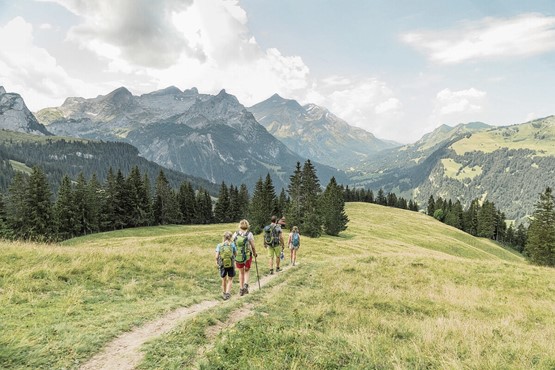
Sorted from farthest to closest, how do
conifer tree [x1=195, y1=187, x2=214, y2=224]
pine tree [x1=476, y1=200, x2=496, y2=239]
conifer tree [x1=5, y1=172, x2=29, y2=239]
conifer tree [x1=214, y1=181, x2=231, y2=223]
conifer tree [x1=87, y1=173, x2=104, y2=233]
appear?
pine tree [x1=476, y1=200, x2=496, y2=239], conifer tree [x1=214, y1=181, x2=231, y2=223], conifer tree [x1=195, y1=187, x2=214, y2=224], conifer tree [x1=87, y1=173, x2=104, y2=233], conifer tree [x1=5, y1=172, x2=29, y2=239]

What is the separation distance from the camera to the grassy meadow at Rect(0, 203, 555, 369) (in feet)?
24.1

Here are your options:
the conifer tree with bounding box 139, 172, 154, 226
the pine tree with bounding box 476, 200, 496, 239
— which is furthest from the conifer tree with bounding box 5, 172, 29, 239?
the pine tree with bounding box 476, 200, 496, 239

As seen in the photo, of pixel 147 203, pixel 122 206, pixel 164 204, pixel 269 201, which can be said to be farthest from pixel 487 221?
pixel 122 206

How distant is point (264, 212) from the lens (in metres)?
71.2

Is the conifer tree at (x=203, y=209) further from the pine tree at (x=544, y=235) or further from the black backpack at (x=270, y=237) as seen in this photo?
the black backpack at (x=270, y=237)

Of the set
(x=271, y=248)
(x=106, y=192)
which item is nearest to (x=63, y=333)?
(x=271, y=248)

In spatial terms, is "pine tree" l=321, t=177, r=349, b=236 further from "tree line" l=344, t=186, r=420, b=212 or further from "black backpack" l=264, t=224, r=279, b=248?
"tree line" l=344, t=186, r=420, b=212

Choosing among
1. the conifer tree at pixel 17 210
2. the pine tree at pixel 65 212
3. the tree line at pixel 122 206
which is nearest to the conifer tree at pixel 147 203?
the tree line at pixel 122 206

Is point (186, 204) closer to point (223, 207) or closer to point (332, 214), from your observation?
point (223, 207)

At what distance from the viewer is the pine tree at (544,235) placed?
59.1 meters

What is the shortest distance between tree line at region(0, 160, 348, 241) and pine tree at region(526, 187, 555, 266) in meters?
34.4

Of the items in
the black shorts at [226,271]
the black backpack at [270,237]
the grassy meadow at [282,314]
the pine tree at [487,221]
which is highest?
the black backpack at [270,237]

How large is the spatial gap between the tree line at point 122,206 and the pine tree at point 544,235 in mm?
34394

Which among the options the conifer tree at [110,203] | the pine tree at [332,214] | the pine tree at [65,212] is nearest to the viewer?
the pine tree at [332,214]
